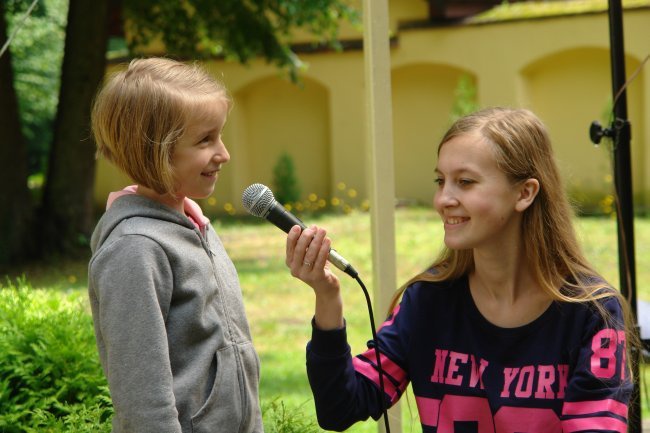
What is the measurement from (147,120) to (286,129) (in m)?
15.0

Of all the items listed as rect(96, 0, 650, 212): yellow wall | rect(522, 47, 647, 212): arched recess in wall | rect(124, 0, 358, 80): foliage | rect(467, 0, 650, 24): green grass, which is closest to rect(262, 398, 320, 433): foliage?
rect(124, 0, 358, 80): foliage

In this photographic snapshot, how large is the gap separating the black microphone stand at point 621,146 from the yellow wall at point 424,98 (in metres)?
11.2

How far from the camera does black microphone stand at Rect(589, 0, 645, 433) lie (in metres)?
3.08

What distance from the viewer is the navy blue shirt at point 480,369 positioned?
1.96 metres

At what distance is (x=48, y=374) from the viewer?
3.05 meters

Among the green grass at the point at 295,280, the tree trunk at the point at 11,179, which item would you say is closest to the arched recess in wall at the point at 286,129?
the green grass at the point at 295,280

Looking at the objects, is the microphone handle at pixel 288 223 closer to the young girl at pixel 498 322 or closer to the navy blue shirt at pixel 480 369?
the young girl at pixel 498 322

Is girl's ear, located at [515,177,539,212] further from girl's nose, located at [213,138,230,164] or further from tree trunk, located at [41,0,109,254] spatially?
tree trunk, located at [41,0,109,254]

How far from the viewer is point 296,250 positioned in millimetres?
1823

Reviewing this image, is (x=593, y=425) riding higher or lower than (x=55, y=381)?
higher

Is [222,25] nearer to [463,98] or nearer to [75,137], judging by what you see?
[75,137]

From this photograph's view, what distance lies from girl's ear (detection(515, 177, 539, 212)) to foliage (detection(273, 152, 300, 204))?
13791 mm

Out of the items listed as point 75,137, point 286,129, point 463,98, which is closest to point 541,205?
point 75,137

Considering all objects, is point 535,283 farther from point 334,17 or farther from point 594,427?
point 334,17
